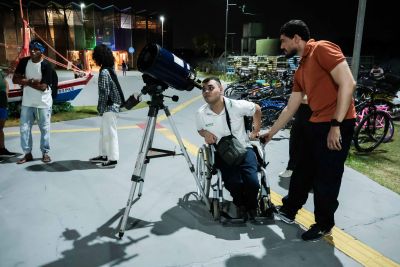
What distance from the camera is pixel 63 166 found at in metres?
4.85

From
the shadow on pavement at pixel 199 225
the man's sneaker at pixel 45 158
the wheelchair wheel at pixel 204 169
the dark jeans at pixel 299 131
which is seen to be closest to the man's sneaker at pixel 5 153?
the man's sneaker at pixel 45 158

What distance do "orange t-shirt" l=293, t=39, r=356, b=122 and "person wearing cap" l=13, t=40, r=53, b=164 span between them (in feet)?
12.6

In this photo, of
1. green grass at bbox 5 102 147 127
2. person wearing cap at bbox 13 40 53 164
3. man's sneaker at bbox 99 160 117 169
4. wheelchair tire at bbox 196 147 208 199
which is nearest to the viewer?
wheelchair tire at bbox 196 147 208 199

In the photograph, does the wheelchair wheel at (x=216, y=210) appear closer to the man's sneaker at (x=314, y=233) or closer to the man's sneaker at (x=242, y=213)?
the man's sneaker at (x=242, y=213)

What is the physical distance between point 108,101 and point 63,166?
1.27 m

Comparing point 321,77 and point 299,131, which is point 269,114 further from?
point 321,77

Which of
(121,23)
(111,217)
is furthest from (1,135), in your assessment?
(121,23)

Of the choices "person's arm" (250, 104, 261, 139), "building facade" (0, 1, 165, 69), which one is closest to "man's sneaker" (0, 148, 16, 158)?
"person's arm" (250, 104, 261, 139)

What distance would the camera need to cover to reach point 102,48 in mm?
4555

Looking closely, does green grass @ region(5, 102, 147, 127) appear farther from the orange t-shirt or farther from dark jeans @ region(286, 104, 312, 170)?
the orange t-shirt

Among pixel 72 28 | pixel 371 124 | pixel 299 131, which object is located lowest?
pixel 371 124

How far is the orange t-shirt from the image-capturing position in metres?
2.60

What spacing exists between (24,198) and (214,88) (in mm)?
2661

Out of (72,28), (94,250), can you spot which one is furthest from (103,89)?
(72,28)
